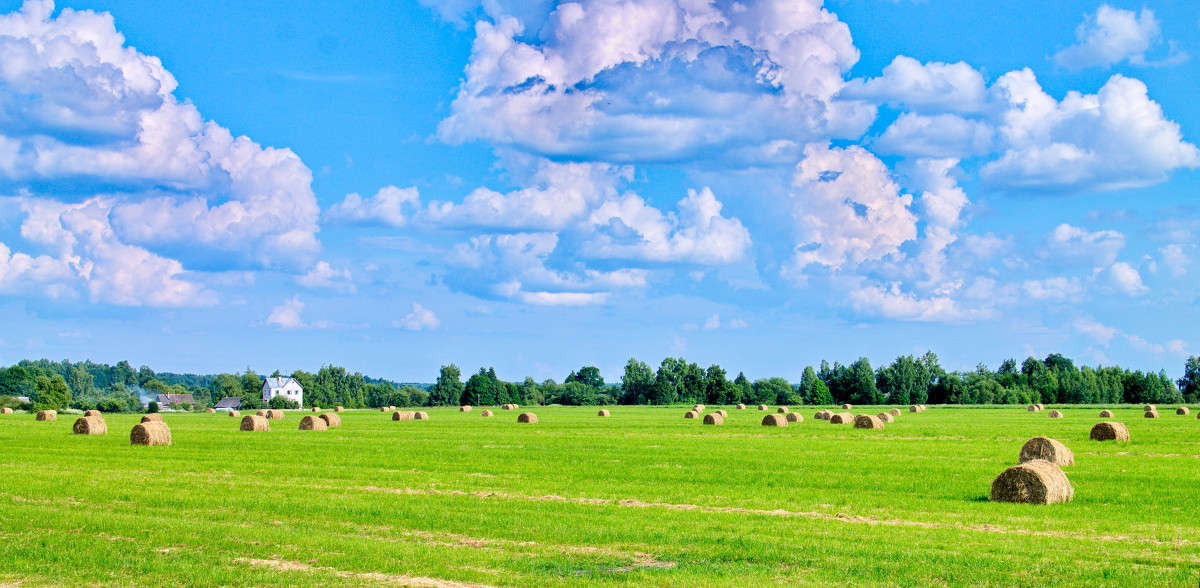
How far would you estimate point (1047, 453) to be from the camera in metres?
32.9

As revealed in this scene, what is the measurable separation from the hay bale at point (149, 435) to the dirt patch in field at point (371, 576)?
30.6 meters

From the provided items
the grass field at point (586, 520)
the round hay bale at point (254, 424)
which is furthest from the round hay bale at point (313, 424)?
the grass field at point (586, 520)

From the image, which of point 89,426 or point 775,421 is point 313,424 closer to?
point 89,426

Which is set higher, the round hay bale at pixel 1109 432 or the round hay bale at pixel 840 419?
the round hay bale at pixel 840 419

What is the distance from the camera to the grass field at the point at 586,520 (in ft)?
50.5

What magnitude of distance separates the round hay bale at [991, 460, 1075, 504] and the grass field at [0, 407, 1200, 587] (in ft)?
1.91

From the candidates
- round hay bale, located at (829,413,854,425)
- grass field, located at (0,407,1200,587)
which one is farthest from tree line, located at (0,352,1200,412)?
grass field, located at (0,407,1200,587)

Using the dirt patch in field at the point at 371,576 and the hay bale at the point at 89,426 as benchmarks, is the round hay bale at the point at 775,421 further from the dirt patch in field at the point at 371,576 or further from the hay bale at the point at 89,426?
the dirt patch in field at the point at 371,576

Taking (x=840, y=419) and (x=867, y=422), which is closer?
(x=867, y=422)

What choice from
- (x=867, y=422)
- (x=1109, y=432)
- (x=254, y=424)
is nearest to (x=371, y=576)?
(x=1109, y=432)

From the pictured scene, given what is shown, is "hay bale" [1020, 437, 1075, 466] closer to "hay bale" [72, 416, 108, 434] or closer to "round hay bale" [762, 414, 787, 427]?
"round hay bale" [762, 414, 787, 427]

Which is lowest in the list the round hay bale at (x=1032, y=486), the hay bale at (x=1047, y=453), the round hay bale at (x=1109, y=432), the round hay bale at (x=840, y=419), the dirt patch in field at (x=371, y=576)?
the dirt patch in field at (x=371, y=576)

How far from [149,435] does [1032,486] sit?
34.8 meters

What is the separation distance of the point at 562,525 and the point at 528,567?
4.18 meters
